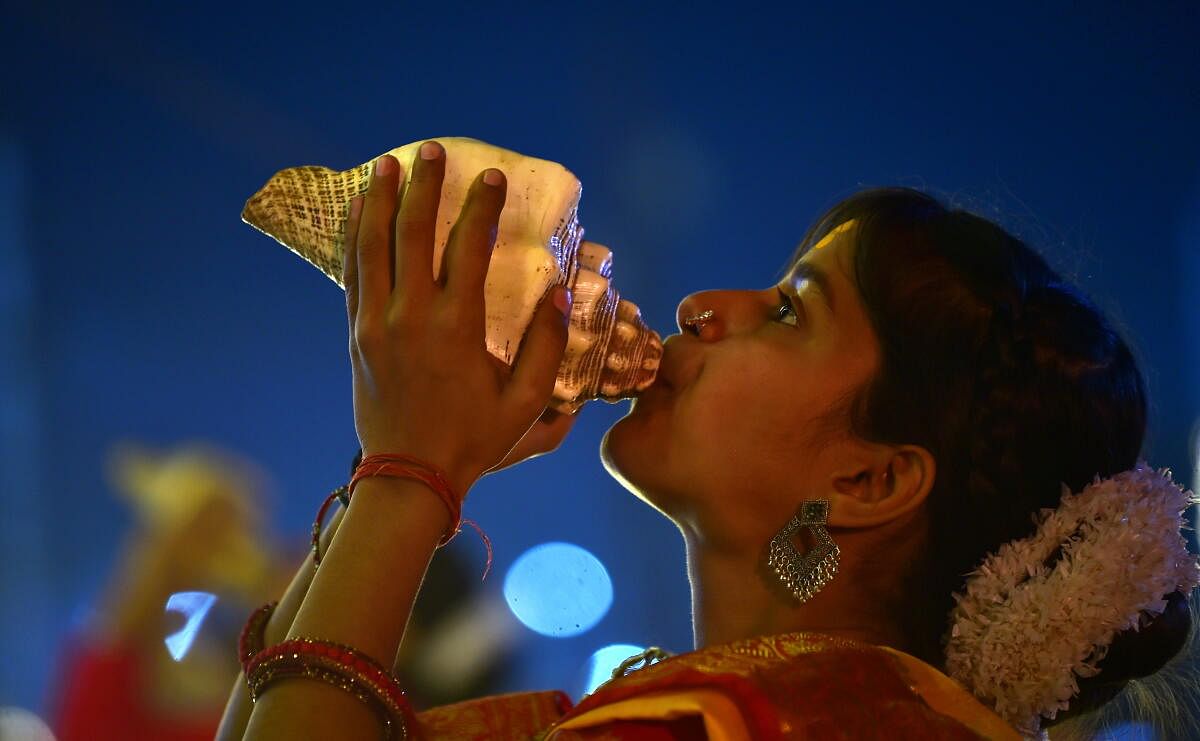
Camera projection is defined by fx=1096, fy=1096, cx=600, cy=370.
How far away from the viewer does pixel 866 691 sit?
894mm

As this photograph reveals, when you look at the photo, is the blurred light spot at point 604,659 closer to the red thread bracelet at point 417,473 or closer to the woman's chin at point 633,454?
the woman's chin at point 633,454

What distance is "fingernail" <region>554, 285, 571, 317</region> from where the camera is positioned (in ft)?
3.30

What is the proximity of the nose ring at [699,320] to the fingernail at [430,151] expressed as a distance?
1.20 feet

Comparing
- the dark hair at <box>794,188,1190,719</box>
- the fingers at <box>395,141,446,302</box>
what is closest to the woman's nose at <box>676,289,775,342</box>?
the dark hair at <box>794,188,1190,719</box>

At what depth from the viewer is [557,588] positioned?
2850mm

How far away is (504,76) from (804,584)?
2238mm

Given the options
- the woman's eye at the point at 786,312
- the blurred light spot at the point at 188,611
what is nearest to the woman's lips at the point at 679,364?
the woman's eye at the point at 786,312

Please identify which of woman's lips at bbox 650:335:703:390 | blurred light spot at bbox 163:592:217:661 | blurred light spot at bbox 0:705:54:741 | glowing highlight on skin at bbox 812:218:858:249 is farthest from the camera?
blurred light spot at bbox 163:592:217:661

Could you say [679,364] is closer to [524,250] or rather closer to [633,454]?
[633,454]

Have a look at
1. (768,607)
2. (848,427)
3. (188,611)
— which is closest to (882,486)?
(848,427)

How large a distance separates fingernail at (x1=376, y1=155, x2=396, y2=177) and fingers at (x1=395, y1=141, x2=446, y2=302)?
22 mm

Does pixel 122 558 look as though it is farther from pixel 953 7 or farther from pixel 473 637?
pixel 953 7

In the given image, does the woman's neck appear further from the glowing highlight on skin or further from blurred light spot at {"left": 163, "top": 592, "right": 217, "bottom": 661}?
blurred light spot at {"left": 163, "top": 592, "right": 217, "bottom": 661}

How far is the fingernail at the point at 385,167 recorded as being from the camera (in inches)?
38.9
